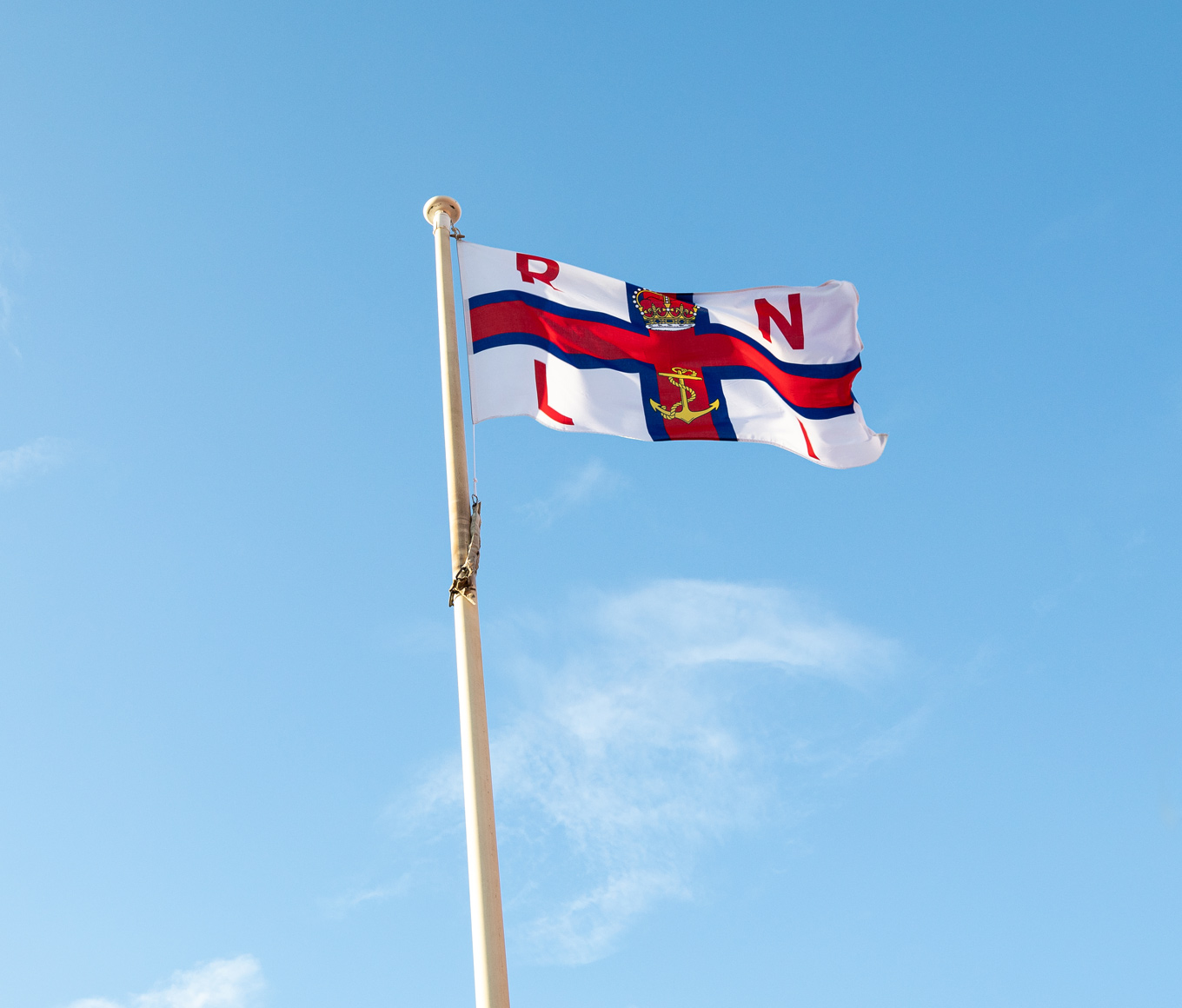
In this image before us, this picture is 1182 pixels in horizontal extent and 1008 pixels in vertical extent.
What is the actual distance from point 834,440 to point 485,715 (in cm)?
781

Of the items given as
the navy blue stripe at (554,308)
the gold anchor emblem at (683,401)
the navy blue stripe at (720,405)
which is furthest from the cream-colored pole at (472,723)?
the navy blue stripe at (720,405)

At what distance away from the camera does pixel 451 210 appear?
15.9 metres

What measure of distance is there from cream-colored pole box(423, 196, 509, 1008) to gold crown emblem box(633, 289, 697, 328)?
344cm

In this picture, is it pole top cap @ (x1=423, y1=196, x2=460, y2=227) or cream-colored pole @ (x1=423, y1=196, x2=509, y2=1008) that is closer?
cream-colored pole @ (x1=423, y1=196, x2=509, y2=1008)

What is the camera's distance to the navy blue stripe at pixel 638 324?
52.7 feet

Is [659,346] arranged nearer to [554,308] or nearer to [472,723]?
[554,308]

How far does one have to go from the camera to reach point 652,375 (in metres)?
16.9

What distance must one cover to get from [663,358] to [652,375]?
0.44 m

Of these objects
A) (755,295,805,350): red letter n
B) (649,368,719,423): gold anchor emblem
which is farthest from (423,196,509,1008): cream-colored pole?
(755,295,805,350): red letter n

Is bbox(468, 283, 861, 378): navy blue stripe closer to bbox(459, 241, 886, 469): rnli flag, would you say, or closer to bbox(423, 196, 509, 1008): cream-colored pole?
bbox(459, 241, 886, 469): rnli flag

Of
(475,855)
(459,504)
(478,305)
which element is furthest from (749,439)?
(475,855)

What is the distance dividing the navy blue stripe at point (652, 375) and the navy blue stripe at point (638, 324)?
10 cm

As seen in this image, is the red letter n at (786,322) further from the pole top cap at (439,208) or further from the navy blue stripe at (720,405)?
the pole top cap at (439,208)

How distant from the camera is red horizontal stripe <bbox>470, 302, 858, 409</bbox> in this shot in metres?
16.0
